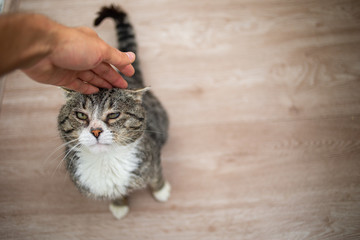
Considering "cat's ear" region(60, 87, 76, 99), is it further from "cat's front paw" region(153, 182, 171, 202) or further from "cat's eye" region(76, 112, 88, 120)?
"cat's front paw" region(153, 182, 171, 202)

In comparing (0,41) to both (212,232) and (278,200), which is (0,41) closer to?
(212,232)

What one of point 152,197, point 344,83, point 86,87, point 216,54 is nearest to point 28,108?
point 86,87

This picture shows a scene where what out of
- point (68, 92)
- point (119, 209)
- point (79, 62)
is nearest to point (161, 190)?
point (119, 209)

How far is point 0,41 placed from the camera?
59 centimetres

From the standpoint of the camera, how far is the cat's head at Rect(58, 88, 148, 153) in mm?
898

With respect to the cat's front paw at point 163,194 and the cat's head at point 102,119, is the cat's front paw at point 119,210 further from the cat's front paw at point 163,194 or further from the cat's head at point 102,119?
the cat's head at point 102,119

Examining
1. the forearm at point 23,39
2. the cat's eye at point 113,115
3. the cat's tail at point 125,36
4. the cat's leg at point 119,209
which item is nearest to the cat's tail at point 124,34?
the cat's tail at point 125,36

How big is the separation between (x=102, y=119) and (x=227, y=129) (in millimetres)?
915

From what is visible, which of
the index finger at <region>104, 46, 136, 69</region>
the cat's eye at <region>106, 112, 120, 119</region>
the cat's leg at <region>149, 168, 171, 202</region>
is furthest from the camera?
the cat's leg at <region>149, 168, 171, 202</region>

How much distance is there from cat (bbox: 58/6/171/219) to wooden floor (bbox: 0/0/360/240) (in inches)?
13.5

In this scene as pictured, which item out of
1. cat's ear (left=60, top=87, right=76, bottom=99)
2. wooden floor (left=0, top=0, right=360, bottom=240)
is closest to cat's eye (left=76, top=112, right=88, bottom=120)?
cat's ear (left=60, top=87, right=76, bottom=99)

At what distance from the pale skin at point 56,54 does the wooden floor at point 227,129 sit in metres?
0.73

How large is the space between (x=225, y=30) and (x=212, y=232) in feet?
4.80

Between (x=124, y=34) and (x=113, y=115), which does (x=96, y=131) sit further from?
(x=124, y=34)
